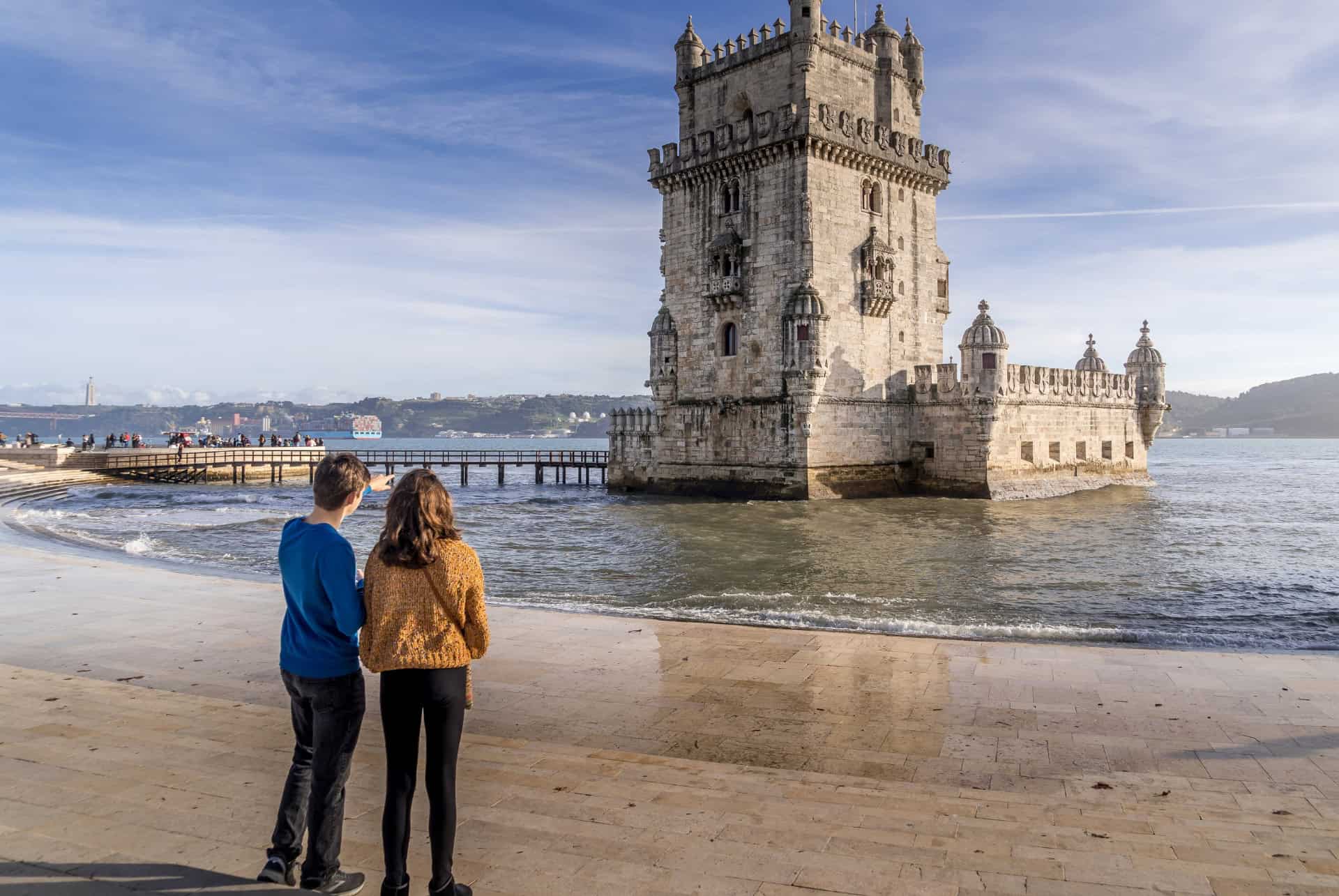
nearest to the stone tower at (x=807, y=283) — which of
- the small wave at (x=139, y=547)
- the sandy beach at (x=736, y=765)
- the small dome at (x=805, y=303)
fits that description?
the small dome at (x=805, y=303)

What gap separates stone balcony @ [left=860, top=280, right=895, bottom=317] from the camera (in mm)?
38812

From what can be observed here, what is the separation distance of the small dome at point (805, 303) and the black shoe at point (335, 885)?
33629 mm

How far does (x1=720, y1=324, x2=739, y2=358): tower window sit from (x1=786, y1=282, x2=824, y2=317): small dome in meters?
3.64

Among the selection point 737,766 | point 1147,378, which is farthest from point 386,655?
point 1147,378

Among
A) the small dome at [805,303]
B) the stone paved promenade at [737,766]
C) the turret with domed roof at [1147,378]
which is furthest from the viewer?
the turret with domed roof at [1147,378]

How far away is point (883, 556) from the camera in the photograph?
2289 centimetres

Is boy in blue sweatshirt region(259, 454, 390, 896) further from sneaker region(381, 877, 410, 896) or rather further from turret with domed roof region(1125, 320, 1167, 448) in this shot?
turret with domed roof region(1125, 320, 1167, 448)

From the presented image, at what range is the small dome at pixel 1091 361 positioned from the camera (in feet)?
167

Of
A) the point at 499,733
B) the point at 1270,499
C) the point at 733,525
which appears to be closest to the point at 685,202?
the point at 733,525

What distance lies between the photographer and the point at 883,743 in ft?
23.3

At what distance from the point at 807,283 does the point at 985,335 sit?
304 inches

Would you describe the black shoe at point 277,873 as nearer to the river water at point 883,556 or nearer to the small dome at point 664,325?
the river water at point 883,556

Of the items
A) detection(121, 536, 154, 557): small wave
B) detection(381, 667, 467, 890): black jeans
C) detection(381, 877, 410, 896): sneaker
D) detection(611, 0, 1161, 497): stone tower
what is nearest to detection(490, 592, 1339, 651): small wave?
detection(381, 667, 467, 890): black jeans

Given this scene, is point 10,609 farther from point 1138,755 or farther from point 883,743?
point 1138,755
